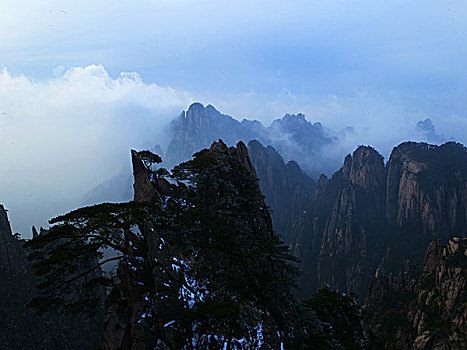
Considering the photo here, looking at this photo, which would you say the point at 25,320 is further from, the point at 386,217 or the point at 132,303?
the point at 386,217

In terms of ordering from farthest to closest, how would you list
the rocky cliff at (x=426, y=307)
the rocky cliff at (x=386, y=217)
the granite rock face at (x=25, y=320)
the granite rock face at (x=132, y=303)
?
the rocky cliff at (x=386, y=217)
the rocky cliff at (x=426, y=307)
the granite rock face at (x=25, y=320)
the granite rock face at (x=132, y=303)

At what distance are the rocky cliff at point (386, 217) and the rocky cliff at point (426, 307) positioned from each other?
49894 millimetres

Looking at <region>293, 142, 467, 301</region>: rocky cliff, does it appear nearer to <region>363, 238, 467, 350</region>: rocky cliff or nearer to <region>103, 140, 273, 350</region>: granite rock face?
<region>363, 238, 467, 350</region>: rocky cliff

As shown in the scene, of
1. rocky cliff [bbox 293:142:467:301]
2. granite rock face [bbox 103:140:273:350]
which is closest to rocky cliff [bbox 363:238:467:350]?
granite rock face [bbox 103:140:273:350]

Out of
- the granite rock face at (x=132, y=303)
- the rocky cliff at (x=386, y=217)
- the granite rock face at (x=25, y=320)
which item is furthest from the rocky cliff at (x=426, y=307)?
the granite rock face at (x=25, y=320)

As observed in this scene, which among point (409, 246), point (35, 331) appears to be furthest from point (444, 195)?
point (35, 331)

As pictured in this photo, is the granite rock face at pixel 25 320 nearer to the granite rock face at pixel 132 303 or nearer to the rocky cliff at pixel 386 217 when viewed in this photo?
the granite rock face at pixel 132 303

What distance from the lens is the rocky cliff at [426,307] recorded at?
55.3m

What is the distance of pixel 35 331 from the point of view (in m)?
56.2

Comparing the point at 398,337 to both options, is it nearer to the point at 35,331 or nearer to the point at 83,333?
the point at 83,333

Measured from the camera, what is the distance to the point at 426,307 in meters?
66.2

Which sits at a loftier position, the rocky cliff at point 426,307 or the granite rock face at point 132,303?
the granite rock face at point 132,303

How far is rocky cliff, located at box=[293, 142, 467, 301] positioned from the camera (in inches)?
5797

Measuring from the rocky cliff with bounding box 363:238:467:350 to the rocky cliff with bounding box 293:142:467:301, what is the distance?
1964 inches
